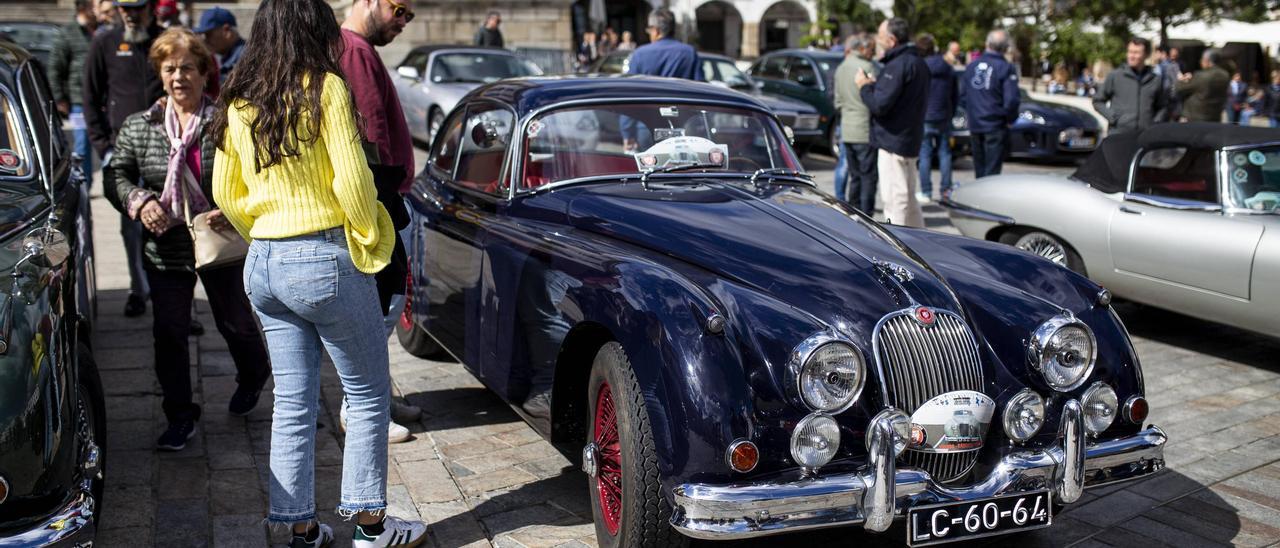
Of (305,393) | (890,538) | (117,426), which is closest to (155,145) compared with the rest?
(117,426)

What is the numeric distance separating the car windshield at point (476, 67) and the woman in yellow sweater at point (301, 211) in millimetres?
12197

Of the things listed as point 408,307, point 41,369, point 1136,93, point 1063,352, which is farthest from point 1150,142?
point 41,369

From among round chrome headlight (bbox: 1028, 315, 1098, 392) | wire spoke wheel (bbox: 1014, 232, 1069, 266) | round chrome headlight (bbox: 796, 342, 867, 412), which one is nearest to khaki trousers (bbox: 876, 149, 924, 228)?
wire spoke wheel (bbox: 1014, 232, 1069, 266)

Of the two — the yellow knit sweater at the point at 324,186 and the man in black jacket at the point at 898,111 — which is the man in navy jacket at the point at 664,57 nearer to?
the man in black jacket at the point at 898,111

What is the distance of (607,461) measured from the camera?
3.99 meters

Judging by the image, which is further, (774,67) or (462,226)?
(774,67)

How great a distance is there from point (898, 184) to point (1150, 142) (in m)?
2.39

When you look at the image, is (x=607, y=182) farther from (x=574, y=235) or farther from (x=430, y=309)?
(x=430, y=309)

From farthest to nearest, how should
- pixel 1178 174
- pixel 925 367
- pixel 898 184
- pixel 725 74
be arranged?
pixel 725 74, pixel 898 184, pixel 1178 174, pixel 925 367

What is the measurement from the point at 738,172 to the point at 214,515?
8.51 feet

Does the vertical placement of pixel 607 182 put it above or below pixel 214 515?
above

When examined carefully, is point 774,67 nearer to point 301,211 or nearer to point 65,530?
point 301,211

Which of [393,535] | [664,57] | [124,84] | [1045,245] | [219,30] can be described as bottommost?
[393,535]

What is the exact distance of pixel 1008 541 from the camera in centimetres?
434
